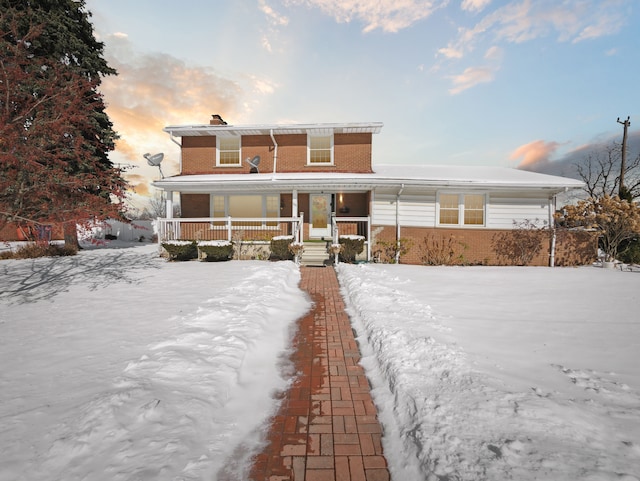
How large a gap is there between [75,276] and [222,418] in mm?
9000

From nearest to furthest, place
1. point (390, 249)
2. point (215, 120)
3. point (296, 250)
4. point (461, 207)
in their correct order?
point (296, 250)
point (390, 249)
point (461, 207)
point (215, 120)

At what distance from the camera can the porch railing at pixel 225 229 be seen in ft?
38.3

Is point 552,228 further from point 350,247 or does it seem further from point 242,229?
point 242,229

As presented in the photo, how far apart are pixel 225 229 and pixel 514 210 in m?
12.5

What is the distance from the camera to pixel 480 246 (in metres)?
11.6

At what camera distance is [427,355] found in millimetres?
3496

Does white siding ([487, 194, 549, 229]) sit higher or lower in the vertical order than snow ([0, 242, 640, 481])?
higher

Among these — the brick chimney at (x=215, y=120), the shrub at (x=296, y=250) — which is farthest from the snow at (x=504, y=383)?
the brick chimney at (x=215, y=120)

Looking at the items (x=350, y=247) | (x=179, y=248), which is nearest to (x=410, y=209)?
(x=350, y=247)

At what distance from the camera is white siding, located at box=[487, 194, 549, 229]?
11.8 meters

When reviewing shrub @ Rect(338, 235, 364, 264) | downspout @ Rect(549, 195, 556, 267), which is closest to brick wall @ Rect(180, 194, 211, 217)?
shrub @ Rect(338, 235, 364, 264)

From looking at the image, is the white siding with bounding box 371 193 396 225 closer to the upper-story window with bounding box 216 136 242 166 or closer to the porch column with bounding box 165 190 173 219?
the upper-story window with bounding box 216 136 242 166

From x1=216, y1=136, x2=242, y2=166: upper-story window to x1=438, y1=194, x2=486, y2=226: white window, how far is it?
34.2 ft

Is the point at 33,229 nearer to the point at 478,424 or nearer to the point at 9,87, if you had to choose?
the point at 9,87
